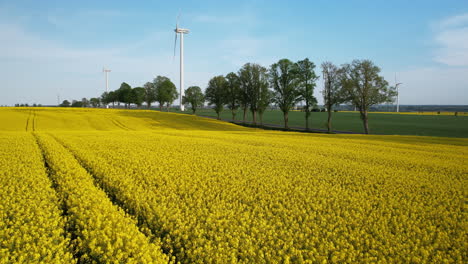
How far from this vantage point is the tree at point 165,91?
117475 millimetres

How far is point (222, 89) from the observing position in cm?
8262

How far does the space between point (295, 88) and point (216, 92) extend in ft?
102

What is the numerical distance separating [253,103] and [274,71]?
11426 millimetres

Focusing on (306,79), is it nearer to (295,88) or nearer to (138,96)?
(295,88)

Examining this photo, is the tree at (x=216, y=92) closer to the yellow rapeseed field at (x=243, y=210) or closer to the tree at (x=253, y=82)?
the tree at (x=253, y=82)

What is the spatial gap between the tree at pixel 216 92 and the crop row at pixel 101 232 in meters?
75.7

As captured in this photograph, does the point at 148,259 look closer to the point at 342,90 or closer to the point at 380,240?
the point at 380,240

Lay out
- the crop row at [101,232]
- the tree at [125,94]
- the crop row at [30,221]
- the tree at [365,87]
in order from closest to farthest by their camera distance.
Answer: the crop row at [30,221], the crop row at [101,232], the tree at [365,87], the tree at [125,94]

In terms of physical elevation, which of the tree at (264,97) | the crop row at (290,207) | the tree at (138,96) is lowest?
the crop row at (290,207)

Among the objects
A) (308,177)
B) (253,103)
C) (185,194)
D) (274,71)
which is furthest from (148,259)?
(253,103)

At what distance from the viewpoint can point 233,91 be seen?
256ft

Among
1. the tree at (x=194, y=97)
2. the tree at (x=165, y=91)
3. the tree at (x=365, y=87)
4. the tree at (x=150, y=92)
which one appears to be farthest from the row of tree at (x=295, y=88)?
the tree at (x=150, y=92)

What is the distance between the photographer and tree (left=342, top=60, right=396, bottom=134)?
50844 millimetres

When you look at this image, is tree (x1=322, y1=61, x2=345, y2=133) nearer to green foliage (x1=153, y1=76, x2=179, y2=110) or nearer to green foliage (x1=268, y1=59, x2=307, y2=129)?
green foliage (x1=268, y1=59, x2=307, y2=129)
